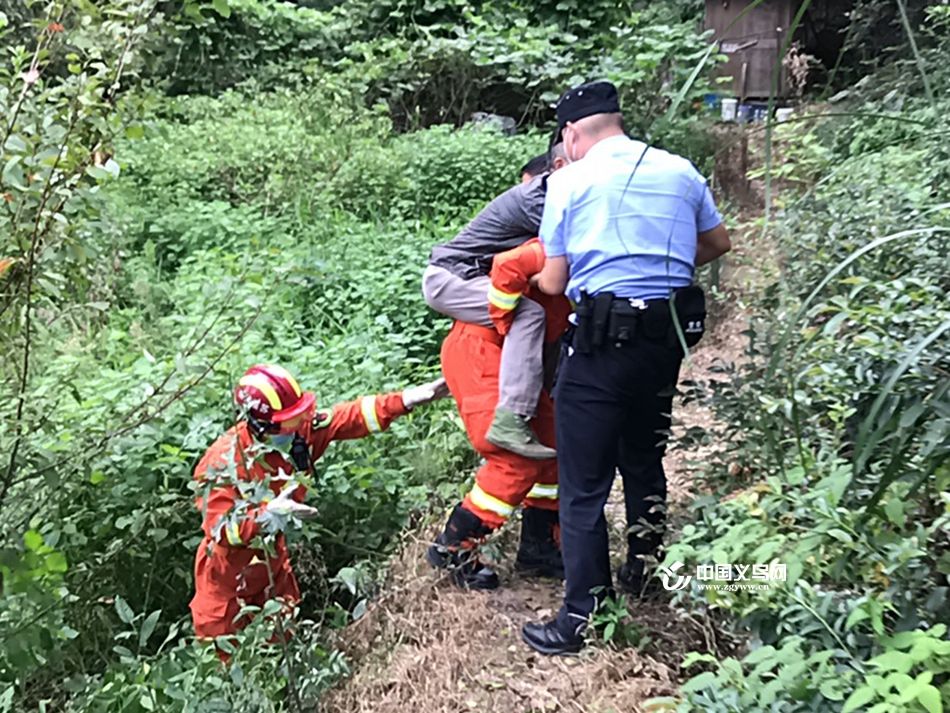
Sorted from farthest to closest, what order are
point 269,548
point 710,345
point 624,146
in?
point 710,345 → point 624,146 → point 269,548

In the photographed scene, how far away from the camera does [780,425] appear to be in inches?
108

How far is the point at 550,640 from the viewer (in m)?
3.11

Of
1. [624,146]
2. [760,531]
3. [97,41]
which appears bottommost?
[760,531]

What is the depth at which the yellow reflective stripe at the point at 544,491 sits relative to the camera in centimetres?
370

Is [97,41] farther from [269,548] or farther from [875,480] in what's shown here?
[875,480]

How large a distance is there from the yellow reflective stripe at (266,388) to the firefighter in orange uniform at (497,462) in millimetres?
729

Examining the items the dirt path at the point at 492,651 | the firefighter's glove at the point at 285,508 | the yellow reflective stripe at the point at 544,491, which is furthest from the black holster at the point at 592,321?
the firefighter's glove at the point at 285,508

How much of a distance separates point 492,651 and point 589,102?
6.30 ft

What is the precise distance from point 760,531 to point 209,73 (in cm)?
1266

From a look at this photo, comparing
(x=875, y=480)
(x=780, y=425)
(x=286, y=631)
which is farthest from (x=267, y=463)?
(x=875, y=480)

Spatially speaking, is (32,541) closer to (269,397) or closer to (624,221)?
(269,397)

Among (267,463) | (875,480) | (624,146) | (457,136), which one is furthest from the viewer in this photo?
(457,136)

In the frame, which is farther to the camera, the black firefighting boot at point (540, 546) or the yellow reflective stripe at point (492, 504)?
the black firefighting boot at point (540, 546)

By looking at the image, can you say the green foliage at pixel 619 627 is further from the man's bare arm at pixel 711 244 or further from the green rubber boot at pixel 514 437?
the man's bare arm at pixel 711 244
